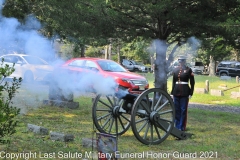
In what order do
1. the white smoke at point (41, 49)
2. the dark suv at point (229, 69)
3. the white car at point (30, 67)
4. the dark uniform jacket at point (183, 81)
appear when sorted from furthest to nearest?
the dark suv at point (229, 69) → the white car at point (30, 67) → the dark uniform jacket at point (183, 81) → the white smoke at point (41, 49)

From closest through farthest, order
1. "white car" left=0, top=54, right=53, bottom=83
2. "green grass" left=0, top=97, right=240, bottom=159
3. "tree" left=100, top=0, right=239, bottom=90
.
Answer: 1. "green grass" left=0, top=97, right=240, bottom=159
2. "tree" left=100, top=0, right=239, bottom=90
3. "white car" left=0, top=54, right=53, bottom=83

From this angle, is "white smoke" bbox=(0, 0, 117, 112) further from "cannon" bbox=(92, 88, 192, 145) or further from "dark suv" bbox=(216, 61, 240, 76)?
"dark suv" bbox=(216, 61, 240, 76)

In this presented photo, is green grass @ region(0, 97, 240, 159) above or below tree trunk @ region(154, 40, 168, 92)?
below

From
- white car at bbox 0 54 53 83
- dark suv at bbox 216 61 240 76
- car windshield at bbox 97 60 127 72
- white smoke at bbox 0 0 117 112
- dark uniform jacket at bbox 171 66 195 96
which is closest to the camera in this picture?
white smoke at bbox 0 0 117 112

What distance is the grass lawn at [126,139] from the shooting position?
555 centimetres

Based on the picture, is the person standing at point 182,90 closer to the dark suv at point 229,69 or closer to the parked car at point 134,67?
the dark suv at point 229,69

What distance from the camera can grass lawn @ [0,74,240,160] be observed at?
5.55 meters

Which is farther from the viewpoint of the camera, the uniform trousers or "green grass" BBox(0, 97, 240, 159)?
the uniform trousers

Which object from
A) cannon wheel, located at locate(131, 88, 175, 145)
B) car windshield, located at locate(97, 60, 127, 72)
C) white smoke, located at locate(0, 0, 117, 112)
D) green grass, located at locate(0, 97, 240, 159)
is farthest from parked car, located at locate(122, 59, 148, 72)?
cannon wheel, located at locate(131, 88, 175, 145)

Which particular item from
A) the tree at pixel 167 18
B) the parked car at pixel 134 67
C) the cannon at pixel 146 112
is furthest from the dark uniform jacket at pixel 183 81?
the parked car at pixel 134 67

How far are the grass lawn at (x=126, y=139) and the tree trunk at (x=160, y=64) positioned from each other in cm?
165

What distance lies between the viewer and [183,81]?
7.71m

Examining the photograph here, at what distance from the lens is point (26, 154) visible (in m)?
5.07

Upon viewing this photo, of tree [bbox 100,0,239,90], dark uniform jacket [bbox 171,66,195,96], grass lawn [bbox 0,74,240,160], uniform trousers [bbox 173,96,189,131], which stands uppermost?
tree [bbox 100,0,239,90]
